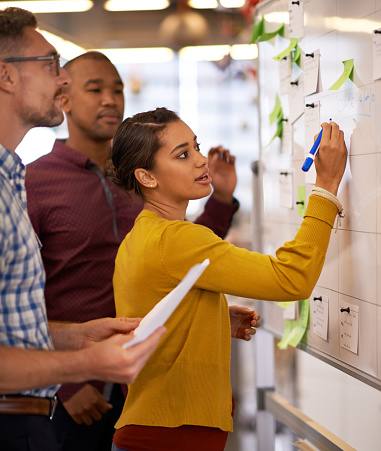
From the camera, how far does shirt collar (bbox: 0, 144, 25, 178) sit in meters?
1.16

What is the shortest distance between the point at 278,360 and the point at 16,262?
2.09 metres

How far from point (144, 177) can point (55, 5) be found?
4.50 meters

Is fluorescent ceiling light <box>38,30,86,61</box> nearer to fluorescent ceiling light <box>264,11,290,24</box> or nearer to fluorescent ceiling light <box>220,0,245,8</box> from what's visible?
fluorescent ceiling light <box>220,0,245,8</box>

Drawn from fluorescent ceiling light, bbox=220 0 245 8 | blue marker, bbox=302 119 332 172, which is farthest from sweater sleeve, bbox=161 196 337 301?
fluorescent ceiling light, bbox=220 0 245 8

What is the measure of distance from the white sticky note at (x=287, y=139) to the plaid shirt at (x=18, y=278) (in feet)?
3.27

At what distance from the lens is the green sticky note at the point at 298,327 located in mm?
1847

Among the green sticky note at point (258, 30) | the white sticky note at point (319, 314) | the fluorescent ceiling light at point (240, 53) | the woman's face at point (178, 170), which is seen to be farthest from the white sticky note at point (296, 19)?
the fluorescent ceiling light at point (240, 53)

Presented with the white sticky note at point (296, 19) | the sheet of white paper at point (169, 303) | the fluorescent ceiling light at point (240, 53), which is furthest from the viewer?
the fluorescent ceiling light at point (240, 53)

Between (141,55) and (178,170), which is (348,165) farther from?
(141,55)

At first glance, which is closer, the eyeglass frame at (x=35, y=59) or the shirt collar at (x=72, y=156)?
the eyeglass frame at (x=35, y=59)

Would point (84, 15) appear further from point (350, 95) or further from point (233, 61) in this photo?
point (350, 95)

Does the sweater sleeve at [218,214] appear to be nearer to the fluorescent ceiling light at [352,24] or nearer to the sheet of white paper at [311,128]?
the sheet of white paper at [311,128]

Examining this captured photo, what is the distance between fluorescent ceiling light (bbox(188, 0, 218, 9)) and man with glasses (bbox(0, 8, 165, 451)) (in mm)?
4332

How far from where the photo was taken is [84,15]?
580 cm
